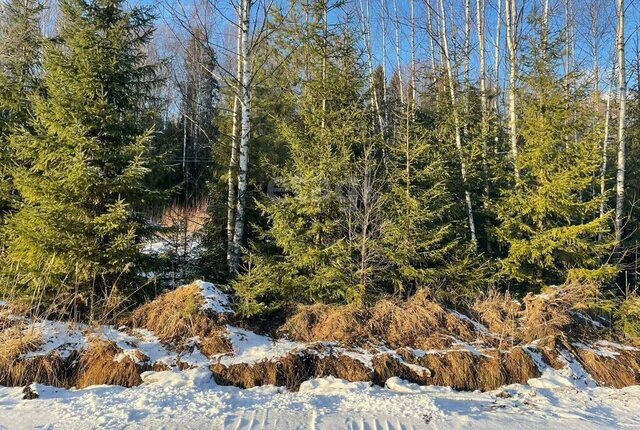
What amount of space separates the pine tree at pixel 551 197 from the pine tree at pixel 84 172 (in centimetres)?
693

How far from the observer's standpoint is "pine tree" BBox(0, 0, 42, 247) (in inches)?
316

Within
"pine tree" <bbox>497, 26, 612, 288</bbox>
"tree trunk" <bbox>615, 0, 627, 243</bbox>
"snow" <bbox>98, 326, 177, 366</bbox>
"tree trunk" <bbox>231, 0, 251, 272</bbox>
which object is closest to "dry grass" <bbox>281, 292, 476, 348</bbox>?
"snow" <bbox>98, 326, 177, 366</bbox>

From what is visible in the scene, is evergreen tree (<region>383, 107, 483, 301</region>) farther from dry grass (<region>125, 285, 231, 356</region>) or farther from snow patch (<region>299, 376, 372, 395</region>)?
dry grass (<region>125, 285, 231, 356</region>)

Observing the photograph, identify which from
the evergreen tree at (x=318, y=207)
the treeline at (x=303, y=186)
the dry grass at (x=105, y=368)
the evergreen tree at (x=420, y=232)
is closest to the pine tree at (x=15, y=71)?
the treeline at (x=303, y=186)

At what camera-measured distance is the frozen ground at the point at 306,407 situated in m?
4.02

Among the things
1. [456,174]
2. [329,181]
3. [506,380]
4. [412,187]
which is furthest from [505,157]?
[506,380]

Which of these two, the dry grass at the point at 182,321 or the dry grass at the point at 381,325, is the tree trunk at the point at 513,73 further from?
the dry grass at the point at 182,321

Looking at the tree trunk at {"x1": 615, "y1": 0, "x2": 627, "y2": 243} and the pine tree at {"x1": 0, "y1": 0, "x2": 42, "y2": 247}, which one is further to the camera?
the tree trunk at {"x1": 615, "y1": 0, "x2": 627, "y2": 243}

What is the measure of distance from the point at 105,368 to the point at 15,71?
24.1 ft

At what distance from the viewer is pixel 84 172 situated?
631 cm

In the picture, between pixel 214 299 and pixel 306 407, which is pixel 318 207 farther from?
pixel 306 407

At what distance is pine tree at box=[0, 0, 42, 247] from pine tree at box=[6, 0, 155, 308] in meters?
1.03

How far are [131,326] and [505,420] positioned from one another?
526 centimetres

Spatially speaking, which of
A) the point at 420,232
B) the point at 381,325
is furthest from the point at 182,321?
the point at 420,232
